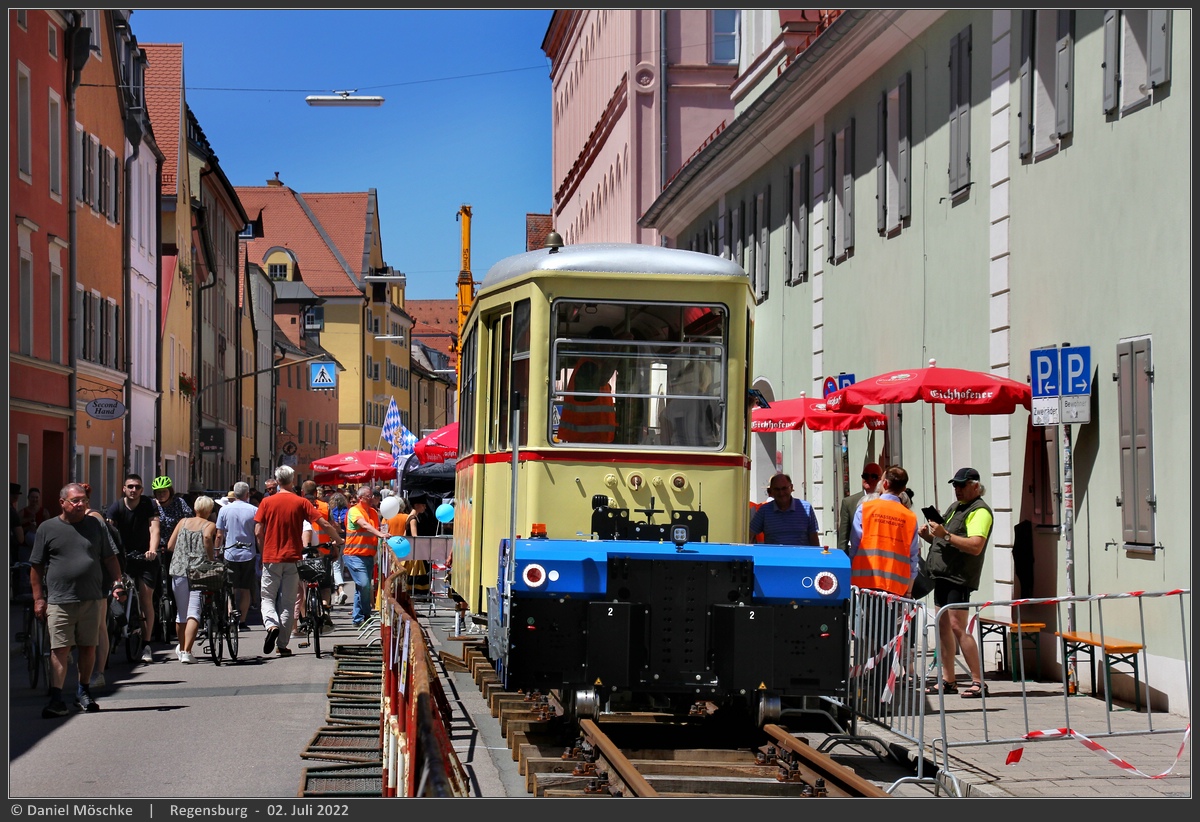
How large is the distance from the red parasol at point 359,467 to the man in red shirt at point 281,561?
77.7 ft

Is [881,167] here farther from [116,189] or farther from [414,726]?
[116,189]

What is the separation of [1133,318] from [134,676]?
9.80 m

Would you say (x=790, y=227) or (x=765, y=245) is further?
(x=765, y=245)

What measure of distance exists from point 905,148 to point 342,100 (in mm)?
10852

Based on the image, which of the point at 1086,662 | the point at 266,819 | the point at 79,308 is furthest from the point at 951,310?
the point at 79,308

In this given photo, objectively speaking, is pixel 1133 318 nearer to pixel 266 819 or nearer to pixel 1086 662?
pixel 1086 662

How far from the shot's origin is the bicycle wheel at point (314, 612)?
19.0 m

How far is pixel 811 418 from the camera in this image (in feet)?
67.0

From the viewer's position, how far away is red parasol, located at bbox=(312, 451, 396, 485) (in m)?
44.7

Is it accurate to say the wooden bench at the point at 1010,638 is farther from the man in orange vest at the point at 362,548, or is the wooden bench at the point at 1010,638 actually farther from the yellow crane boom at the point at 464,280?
the yellow crane boom at the point at 464,280

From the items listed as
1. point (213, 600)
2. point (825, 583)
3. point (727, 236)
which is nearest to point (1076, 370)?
point (825, 583)

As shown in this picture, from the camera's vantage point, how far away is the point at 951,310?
66.0 feet

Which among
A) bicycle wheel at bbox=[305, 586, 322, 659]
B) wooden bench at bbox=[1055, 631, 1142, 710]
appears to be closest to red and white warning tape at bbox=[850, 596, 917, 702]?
wooden bench at bbox=[1055, 631, 1142, 710]

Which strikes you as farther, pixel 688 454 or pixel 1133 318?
pixel 1133 318
